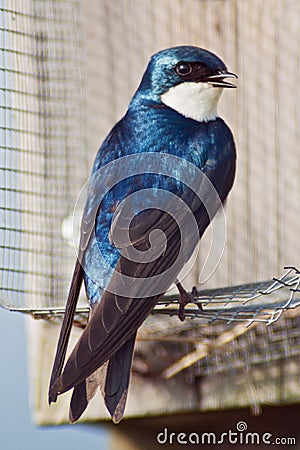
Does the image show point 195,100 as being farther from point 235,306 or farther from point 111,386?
point 111,386

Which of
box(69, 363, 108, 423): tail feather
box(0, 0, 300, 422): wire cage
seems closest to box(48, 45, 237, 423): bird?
box(69, 363, 108, 423): tail feather

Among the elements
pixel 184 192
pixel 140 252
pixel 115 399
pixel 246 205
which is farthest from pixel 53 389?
pixel 246 205

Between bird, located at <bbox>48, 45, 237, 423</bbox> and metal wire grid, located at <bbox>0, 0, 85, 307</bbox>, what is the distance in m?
0.20

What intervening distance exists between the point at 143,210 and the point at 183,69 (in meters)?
0.31

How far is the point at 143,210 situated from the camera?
1.48m

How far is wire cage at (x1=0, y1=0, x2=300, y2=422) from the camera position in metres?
1.70

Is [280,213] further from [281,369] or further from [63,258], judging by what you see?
[63,258]

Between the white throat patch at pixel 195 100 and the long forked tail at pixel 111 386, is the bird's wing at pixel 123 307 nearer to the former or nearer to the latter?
the long forked tail at pixel 111 386

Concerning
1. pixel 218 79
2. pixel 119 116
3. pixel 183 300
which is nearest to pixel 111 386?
pixel 183 300

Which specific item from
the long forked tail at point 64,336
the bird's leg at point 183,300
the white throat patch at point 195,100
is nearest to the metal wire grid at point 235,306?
the bird's leg at point 183,300

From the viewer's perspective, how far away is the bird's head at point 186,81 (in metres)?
1.64

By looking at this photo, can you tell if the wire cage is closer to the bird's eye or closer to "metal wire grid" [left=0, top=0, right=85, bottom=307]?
"metal wire grid" [left=0, top=0, right=85, bottom=307]

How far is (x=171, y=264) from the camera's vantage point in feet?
4.82

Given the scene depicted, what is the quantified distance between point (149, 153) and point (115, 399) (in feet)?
1.36
